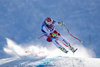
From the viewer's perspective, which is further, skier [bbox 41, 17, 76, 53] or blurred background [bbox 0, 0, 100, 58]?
blurred background [bbox 0, 0, 100, 58]

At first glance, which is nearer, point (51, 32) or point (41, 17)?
point (51, 32)

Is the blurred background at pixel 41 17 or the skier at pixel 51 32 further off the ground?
the blurred background at pixel 41 17

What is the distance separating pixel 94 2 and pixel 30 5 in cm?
887

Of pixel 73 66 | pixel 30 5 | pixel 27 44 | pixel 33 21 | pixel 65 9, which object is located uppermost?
pixel 30 5

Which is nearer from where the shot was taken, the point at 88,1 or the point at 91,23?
the point at 91,23

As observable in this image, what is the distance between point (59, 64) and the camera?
19.4 feet

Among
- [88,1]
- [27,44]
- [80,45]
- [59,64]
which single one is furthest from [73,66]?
[88,1]

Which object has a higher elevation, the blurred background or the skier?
the blurred background

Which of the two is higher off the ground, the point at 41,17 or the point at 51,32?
the point at 41,17

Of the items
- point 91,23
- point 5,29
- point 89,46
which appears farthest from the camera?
point 5,29

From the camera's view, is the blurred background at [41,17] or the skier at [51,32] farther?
the blurred background at [41,17]

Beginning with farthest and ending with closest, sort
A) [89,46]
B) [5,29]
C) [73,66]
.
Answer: [5,29] → [89,46] → [73,66]

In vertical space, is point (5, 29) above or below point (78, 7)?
below

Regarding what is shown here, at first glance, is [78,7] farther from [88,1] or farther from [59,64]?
[59,64]
